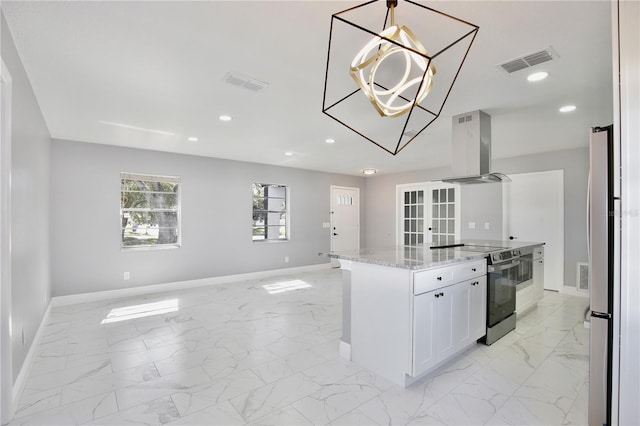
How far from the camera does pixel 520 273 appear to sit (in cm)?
370

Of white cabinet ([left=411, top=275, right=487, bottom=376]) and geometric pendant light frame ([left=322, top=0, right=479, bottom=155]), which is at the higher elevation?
geometric pendant light frame ([left=322, top=0, right=479, bottom=155])

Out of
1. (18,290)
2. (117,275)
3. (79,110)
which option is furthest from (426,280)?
(117,275)

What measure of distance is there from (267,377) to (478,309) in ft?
6.69

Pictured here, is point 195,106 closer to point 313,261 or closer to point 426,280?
point 426,280

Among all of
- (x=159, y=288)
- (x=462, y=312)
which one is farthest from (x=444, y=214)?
(x=159, y=288)

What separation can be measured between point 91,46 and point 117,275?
3962 millimetres

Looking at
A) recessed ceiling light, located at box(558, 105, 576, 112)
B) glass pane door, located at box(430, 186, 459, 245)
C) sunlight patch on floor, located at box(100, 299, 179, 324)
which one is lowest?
sunlight patch on floor, located at box(100, 299, 179, 324)

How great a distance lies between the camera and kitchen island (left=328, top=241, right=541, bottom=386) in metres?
2.32

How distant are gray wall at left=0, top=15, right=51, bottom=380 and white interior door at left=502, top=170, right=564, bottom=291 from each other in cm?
648

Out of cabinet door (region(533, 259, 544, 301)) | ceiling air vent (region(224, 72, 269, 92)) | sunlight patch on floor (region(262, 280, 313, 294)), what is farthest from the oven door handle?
sunlight patch on floor (region(262, 280, 313, 294))

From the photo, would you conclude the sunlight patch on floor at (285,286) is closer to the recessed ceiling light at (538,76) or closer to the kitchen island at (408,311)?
the kitchen island at (408,311)

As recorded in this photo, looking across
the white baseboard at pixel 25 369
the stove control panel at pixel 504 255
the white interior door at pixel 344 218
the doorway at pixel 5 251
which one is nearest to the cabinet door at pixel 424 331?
the stove control panel at pixel 504 255

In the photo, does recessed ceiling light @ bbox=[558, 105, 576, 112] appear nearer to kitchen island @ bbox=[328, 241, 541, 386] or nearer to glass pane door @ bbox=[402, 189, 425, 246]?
kitchen island @ bbox=[328, 241, 541, 386]

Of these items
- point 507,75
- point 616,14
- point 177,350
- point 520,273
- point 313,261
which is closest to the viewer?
point 616,14
